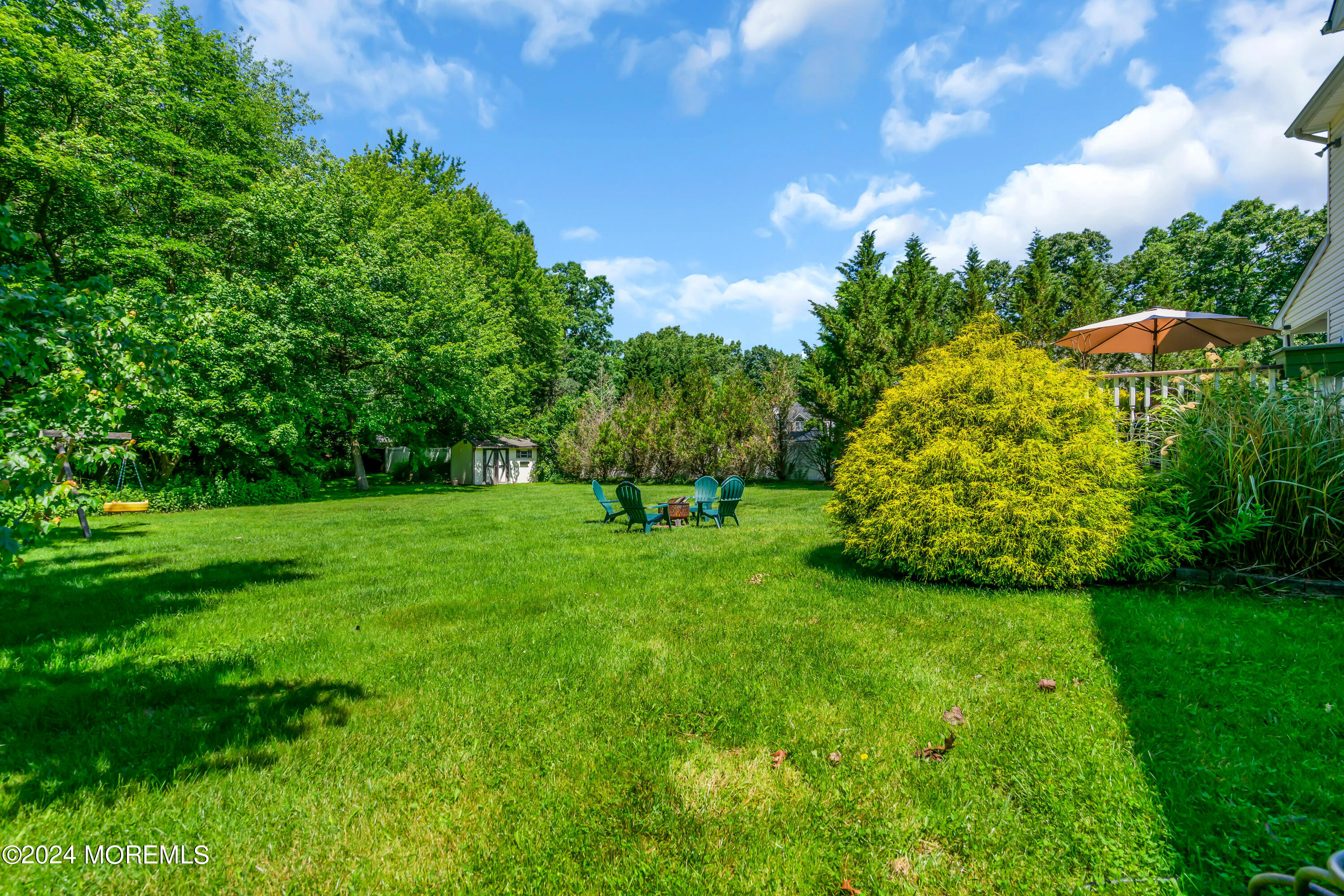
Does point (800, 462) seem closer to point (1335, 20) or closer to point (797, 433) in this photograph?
point (797, 433)

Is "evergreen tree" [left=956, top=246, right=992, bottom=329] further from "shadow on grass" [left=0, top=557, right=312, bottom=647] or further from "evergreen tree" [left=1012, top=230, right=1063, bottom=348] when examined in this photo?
"shadow on grass" [left=0, top=557, right=312, bottom=647]

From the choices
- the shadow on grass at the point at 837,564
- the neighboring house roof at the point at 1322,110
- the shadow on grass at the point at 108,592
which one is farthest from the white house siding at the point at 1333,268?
the shadow on grass at the point at 108,592

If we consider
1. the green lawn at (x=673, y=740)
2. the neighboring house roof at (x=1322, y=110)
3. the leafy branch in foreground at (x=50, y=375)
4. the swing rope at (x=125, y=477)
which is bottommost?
the green lawn at (x=673, y=740)

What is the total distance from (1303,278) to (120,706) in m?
21.1

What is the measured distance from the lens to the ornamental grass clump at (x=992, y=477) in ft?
18.4

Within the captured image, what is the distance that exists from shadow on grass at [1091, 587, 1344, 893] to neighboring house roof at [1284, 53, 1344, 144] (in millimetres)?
10745

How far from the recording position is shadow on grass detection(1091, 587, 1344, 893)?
7.01 ft

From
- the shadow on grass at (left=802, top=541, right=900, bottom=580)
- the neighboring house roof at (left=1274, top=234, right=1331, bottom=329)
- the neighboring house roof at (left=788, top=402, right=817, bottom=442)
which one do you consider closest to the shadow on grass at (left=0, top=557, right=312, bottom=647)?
the shadow on grass at (left=802, top=541, right=900, bottom=580)

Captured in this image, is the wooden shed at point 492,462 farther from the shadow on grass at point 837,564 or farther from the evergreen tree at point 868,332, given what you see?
the shadow on grass at point 837,564

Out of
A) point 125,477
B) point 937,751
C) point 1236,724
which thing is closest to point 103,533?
point 125,477

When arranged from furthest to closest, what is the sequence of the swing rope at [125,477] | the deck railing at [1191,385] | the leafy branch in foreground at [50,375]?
1. the swing rope at [125,477]
2. the deck railing at [1191,385]
3. the leafy branch in foreground at [50,375]

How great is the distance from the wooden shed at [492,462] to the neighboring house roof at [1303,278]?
1353 inches

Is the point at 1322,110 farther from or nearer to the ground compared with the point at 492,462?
farther from the ground

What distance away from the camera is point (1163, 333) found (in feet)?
33.6
